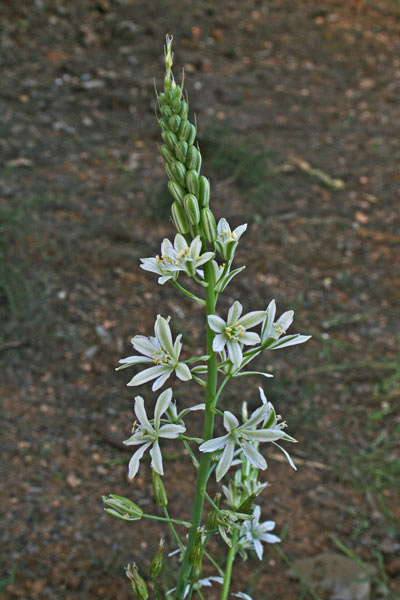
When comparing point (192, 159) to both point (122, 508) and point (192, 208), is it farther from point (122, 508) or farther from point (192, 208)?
point (122, 508)

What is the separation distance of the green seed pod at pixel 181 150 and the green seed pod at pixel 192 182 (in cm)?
4

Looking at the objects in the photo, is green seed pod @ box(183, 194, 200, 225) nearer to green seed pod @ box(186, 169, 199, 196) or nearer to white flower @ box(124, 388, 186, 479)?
green seed pod @ box(186, 169, 199, 196)

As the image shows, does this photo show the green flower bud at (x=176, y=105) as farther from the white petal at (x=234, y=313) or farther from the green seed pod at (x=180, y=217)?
the white petal at (x=234, y=313)

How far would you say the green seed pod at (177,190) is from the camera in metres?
1.64

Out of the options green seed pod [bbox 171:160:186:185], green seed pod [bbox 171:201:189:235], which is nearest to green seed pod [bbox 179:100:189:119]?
green seed pod [bbox 171:160:186:185]

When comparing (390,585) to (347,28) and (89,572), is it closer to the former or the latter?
(89,572)

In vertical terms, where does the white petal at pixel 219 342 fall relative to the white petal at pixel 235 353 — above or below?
above

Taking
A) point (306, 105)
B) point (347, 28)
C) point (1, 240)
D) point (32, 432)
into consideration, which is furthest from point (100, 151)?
point (347, 28)

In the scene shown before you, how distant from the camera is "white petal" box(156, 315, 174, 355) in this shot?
1678 millimetres

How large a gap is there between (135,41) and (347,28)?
248 centimetres

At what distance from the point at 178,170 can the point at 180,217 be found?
0.13m

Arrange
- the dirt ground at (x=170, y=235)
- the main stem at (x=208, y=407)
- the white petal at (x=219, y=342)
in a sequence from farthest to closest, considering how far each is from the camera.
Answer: the dirt ground at (x=170, y=235)
the main stem at (x=208, y=407)
the white petal at (x=219, y=342)

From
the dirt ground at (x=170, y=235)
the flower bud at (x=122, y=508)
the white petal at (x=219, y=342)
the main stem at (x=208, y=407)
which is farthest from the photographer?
the dirt ground at (x=170, y=235)

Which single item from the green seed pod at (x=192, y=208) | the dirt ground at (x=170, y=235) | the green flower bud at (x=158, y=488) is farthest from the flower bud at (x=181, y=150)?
the dirt ground at (x=170, y=235)
